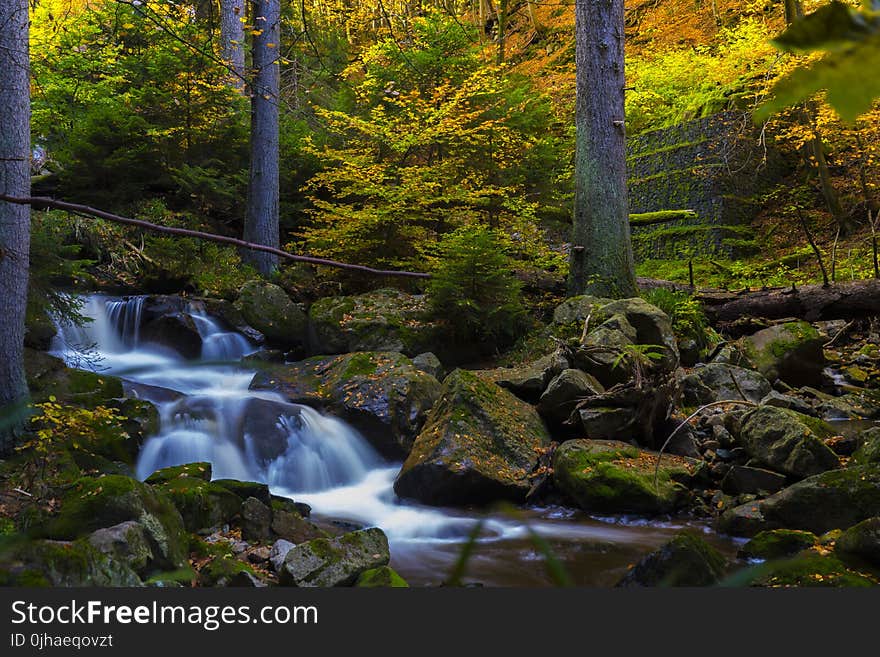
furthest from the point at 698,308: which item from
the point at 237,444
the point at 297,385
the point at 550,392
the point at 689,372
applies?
the point at 237,444

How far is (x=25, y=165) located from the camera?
18.4ft

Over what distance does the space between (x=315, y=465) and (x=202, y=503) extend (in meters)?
2.40

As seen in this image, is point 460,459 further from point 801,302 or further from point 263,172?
point 263,172

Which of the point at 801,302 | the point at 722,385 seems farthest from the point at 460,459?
the point at 801,302

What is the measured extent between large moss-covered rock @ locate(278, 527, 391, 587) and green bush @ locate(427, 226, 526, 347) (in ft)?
17.2

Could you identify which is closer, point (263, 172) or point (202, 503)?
point (202, 503)

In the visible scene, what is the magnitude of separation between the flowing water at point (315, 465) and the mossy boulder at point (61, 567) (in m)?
1.03

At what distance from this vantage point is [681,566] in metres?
3.03

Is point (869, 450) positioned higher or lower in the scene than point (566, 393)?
lower

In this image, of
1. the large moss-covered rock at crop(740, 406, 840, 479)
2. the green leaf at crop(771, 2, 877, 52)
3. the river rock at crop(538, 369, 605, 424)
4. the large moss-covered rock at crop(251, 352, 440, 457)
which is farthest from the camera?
the large moss-covered rock at crop(251, 352, 440, 457)

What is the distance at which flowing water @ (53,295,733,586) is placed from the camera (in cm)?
469

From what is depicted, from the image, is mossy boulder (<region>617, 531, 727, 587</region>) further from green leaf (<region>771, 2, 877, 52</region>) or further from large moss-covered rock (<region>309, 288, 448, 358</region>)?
large moss-covered rock (<region>309, 288, 448, 358</region>)

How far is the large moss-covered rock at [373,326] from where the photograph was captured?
9.57m

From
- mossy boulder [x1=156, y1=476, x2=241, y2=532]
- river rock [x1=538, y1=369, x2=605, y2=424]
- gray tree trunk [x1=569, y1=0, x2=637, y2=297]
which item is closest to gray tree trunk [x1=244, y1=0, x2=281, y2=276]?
gray tree trunk [x1=569, y1=0, x2=637, y2=297]
